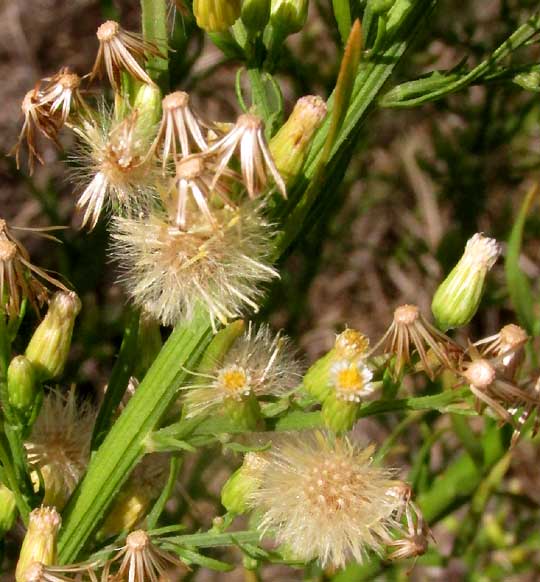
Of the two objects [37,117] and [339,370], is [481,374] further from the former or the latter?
[37,117]

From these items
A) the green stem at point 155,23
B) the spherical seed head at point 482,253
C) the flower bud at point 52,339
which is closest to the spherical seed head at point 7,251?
the flower bud at point 52,339

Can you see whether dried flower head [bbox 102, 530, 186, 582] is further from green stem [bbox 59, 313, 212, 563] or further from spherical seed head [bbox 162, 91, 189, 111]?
spherical seed head [bbox 162, 91, 189, 111]

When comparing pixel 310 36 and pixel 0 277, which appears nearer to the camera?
pixel 0 277

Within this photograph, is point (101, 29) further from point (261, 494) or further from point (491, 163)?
point (491, 163)

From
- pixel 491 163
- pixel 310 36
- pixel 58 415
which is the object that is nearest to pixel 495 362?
pixel 58 415

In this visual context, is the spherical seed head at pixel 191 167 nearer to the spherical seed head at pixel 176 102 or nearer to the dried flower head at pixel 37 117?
the spherical seed head at pixel 176 102
